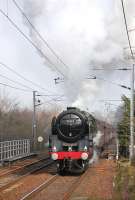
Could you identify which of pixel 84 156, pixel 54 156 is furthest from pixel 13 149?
pixel 84 156

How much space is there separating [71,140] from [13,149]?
9.71 metres

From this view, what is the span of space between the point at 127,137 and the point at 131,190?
1576 cm

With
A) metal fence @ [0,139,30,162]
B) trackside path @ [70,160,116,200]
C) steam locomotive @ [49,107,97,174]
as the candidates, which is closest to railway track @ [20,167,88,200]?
trackside path @ [70,160,116,200]

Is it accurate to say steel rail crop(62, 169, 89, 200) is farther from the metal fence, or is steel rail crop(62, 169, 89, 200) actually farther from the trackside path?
the metal fence

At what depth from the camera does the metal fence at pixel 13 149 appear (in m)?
24.2

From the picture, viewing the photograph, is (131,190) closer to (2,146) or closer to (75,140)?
(75,140)

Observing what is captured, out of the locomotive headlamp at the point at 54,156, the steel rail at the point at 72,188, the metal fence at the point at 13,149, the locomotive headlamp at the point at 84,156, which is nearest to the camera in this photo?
the steel rail at the point at 72,188

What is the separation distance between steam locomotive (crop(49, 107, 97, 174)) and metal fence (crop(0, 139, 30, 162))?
6319 millimetres

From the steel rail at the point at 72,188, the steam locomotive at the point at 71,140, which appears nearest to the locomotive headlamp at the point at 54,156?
the steam locomotive at the point at 71,140

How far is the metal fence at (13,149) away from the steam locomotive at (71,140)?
6319mm

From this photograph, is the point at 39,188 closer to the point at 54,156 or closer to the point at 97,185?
the point at 97,185

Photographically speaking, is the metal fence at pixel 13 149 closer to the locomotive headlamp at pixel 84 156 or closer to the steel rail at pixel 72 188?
the locomotive headlamp at pixel 84 156

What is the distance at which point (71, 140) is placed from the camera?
1772 cm

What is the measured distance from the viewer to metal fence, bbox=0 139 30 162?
24.2m
